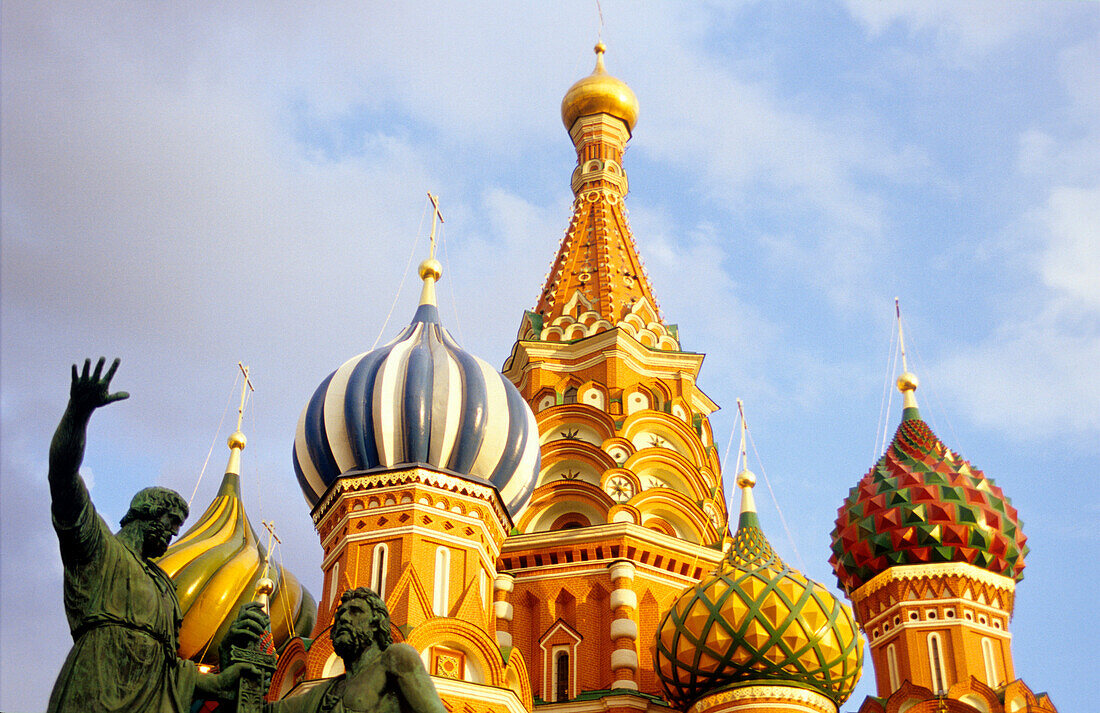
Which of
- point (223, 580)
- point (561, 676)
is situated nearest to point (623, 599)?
point (561, 676)

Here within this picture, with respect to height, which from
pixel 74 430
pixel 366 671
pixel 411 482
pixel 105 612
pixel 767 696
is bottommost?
pixel 366 671

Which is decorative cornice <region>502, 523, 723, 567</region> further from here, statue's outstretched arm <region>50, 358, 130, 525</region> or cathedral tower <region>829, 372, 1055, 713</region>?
statue's outstretched arm <region>50, 358, 130, 525</region>

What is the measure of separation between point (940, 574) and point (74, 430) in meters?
15.4

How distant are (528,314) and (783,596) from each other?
7.05 meters

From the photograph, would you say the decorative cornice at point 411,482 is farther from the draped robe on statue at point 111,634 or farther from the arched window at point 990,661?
the draped robe on statue at point 111,634

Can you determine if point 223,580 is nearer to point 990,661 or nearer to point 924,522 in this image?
point 924,522

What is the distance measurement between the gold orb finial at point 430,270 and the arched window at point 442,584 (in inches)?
164

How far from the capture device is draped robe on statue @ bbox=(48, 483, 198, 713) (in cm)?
401

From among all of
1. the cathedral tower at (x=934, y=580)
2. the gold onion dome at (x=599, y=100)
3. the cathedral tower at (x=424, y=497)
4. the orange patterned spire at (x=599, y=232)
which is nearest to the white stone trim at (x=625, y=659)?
the cathedral tower at (x=424, y=497)

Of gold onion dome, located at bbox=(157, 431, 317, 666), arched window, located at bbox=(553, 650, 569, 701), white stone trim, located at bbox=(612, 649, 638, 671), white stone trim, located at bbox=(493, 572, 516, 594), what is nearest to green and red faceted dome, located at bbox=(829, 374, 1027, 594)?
white stone trim, located at bbox=(612, 649, 638, 671)

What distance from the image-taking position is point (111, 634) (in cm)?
410

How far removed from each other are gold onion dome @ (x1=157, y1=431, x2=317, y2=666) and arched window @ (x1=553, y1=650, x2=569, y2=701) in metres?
3.54

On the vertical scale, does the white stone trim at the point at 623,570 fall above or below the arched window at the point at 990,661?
above

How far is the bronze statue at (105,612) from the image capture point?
4016 millimetres
